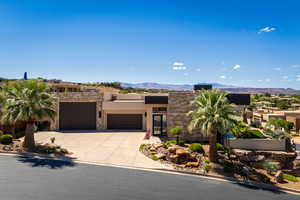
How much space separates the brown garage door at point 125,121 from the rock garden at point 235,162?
8539 mm

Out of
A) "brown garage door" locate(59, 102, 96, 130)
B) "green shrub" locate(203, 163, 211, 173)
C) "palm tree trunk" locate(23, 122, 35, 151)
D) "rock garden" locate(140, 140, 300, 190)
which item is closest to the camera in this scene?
"green shrub" locate(203, 163, 211, 173)

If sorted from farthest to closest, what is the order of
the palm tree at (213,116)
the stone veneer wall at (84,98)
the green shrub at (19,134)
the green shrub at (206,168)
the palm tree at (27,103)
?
the stone veneer wall at (84,98)
the green shrub at (19,134)
the palm tree at (27,103)
the green shrub at (206,168)
the palm tree at (213,116)

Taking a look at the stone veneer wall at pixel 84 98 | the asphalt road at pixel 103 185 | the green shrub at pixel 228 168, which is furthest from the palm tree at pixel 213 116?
the stone veneer wall at pixel 84 98

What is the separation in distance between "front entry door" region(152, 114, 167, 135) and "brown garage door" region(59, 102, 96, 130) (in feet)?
28.2

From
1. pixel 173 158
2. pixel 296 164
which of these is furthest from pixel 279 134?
pixel 173 158

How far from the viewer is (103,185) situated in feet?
37.0

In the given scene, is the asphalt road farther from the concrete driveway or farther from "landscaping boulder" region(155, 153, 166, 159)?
"landscaping boulder" region(155, 153, 166, 159)

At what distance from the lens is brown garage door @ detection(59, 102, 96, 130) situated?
26719 mm

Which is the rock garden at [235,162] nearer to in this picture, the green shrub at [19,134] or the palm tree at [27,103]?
the palm tree at [27,103]

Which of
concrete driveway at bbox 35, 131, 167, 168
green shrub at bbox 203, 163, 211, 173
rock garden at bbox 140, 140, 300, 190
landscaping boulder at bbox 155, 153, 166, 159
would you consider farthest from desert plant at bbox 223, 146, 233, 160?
concrete driveway at bbox 35, 131, 167, 168

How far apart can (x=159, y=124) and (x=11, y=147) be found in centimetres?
1490

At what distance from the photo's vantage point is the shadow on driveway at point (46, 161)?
14.0 meters

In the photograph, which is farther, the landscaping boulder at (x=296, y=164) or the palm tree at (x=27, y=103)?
the landscaping boulder at (x=296, y=164)

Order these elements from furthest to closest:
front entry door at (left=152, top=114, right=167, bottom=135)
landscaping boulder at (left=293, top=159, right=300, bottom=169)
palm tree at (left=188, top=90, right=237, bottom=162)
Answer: front entry door at (left=152, top=114, right=167, bottom=135) < landscaping boulder at (left=293, top=159, right=300, bottom=169) < palm tree at (left=188, top=90, right=237, bottom=162)
